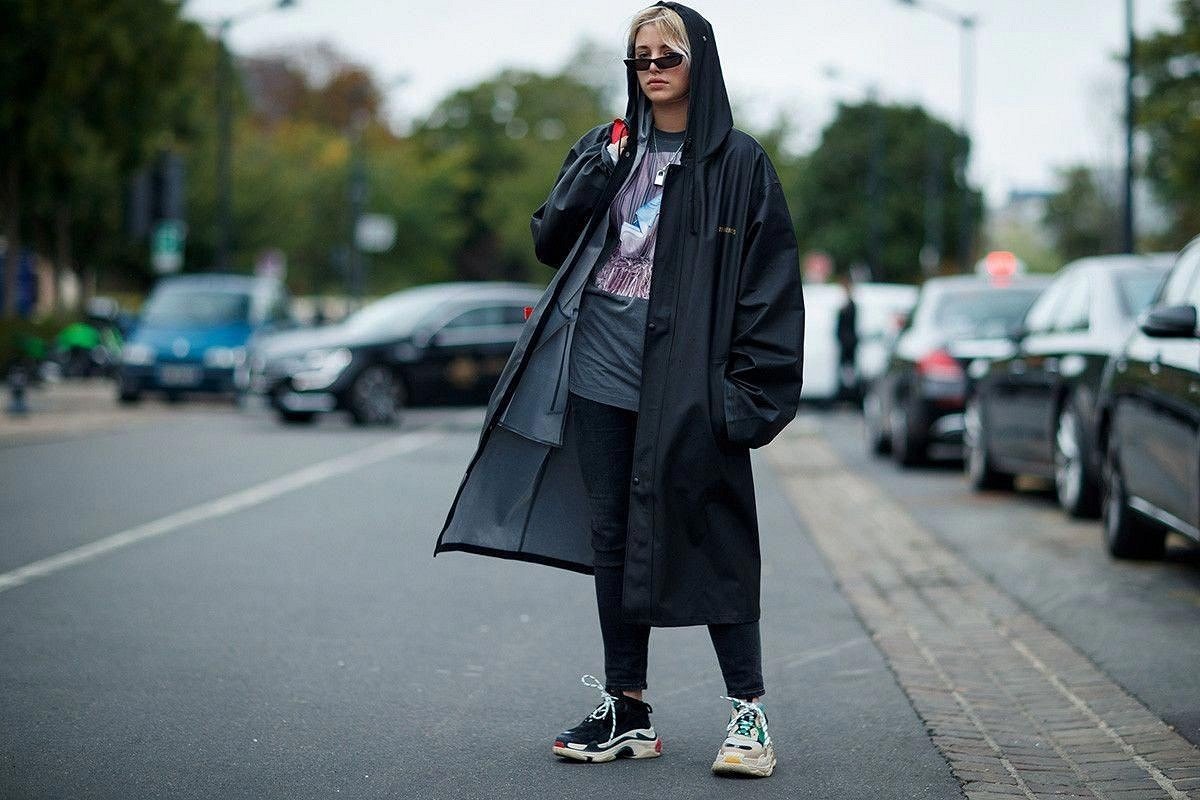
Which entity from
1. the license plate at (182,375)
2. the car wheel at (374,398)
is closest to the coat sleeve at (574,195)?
the car wheel at (374,398)

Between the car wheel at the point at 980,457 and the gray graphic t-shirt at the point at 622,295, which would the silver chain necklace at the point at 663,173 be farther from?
the car wheel at the point at 980,457

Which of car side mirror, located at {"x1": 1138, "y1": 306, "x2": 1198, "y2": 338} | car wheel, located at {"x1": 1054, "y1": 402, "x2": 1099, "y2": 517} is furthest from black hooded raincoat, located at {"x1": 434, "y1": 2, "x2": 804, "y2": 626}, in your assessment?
car wheel, located at {"x1": 1054, "y1": 402, "x2": 1099, "y2": 517}

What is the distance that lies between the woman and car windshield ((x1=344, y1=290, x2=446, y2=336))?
17704mm

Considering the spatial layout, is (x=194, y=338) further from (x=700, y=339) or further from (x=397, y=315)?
(x=700, y=339)

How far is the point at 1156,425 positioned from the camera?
8.86m

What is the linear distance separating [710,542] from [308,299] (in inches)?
3243

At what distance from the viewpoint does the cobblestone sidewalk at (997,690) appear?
501cm

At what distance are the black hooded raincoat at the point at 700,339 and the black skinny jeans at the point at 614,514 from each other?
0.08 metres

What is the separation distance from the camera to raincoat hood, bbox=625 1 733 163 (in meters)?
4.83

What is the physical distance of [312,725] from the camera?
5.54m

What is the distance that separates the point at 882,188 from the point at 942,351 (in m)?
74.0

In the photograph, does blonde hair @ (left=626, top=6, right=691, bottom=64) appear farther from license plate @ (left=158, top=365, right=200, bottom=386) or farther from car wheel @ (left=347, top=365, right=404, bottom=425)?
license plate @ (left=158, top=365, right=200, bottom=386)

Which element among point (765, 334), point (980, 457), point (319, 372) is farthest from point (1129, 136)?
point (765, 334)

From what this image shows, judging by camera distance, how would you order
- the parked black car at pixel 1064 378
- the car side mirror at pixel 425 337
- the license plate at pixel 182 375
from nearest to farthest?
the parked black car at pixel 1064 378 < the car side mirror at pixel 425 337 < the license plate at pixel 182 375
